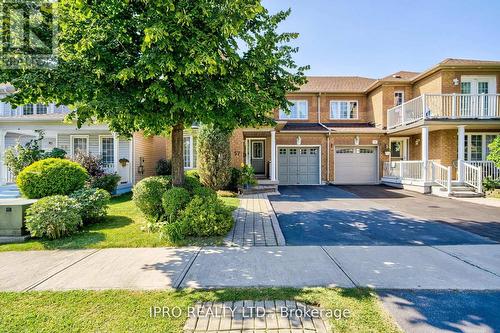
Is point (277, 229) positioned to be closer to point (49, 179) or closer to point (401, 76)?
point (49, 179)

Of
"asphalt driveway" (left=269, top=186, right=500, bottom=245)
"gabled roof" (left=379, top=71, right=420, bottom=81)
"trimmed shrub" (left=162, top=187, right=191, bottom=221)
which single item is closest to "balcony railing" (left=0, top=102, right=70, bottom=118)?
"trimmed shrub" (left=162, top=187, right=191, bottom=221)

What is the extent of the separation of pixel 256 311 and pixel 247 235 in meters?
3.01

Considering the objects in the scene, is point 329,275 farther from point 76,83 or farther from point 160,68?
point 76,83

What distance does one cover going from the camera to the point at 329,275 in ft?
12.3

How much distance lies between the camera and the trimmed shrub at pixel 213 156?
1195 centimetres

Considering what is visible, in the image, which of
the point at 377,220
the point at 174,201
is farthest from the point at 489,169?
the point at 174,201

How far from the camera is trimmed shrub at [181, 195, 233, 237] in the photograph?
565cm

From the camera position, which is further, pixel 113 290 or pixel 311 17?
pixel 311 17

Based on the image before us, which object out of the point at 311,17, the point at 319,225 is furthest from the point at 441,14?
the point at 319,225

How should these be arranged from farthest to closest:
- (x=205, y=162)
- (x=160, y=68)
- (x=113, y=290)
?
(x=205, y=162), (x=160, y=68), (x=113, y=290)

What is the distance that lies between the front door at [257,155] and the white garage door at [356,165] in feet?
16.6

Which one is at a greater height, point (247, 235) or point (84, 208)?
point (84, 208)

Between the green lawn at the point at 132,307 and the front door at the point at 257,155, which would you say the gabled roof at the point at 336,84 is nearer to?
the front door at the point at 257,155

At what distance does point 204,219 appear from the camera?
563 centimetres
